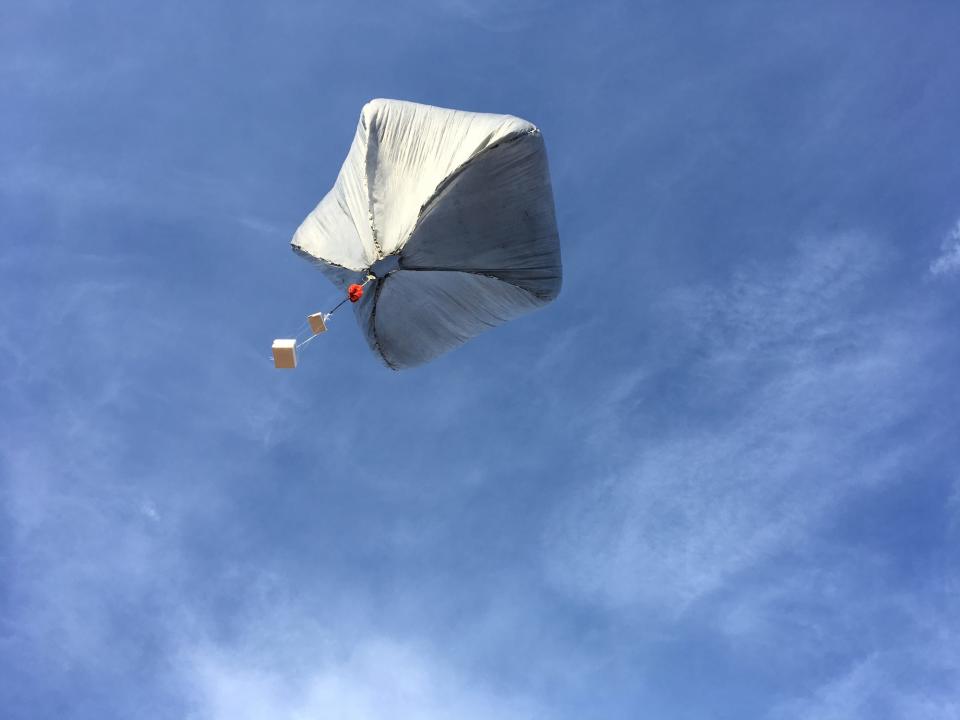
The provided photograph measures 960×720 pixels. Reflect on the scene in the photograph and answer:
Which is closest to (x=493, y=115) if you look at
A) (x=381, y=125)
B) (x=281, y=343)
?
(x=381, y=125)

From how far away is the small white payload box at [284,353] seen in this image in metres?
9.73

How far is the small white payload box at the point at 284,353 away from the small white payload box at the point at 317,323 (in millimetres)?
465

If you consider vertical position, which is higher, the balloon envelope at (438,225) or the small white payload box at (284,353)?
the balloon envelope at (438,225)

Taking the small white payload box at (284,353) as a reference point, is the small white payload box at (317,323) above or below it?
above

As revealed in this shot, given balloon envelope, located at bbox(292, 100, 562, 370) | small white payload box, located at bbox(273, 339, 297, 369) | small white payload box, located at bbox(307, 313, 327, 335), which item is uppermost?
balloon envelope, located at bbox(292, 100, 562, 370)

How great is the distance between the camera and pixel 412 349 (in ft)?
36.9

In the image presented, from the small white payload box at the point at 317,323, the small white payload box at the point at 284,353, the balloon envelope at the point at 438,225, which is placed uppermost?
the balloon envelope at the point at 438,225

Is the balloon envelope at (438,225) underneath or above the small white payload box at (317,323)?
above

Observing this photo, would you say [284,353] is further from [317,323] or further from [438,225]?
[438,225]

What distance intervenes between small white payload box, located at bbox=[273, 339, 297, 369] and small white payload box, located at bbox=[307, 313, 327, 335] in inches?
18.3

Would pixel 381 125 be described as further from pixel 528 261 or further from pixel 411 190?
pixel 528 261

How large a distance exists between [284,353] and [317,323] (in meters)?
0.70

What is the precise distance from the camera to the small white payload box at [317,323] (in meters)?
10.1

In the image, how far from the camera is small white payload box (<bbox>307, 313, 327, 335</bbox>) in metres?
10.1
